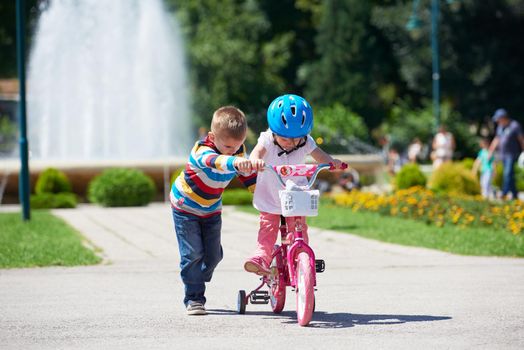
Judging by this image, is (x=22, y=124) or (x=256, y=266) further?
(x=22, y=124)

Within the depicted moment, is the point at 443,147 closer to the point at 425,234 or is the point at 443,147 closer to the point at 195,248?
the point at 425,234

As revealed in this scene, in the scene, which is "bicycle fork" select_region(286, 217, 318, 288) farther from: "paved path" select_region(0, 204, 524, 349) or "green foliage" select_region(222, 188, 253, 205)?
"green foliage" select_region(222, 188, 253, 205)

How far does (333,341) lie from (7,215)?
13014 mm

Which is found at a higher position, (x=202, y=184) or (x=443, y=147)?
(x=202, y=184)

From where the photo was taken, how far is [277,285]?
7336mm

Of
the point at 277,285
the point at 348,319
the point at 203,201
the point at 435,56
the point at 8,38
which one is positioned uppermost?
the point at 8,38

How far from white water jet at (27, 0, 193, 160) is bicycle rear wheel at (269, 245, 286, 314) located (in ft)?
70.8

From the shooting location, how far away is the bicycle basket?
6.74 m

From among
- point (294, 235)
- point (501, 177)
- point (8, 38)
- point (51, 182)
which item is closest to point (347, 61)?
point (8, 38)

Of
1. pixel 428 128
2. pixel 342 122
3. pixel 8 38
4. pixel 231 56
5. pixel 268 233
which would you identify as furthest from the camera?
pixel 8 38

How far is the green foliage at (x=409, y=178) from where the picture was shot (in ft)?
78.7

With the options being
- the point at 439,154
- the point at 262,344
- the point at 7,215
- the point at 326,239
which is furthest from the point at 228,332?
the point at 439,154

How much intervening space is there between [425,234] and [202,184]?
21.8 ft

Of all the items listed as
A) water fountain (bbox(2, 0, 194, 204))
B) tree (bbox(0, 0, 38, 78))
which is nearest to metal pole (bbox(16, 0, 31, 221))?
water fountain (bbox(2, 0, 194, 204))
